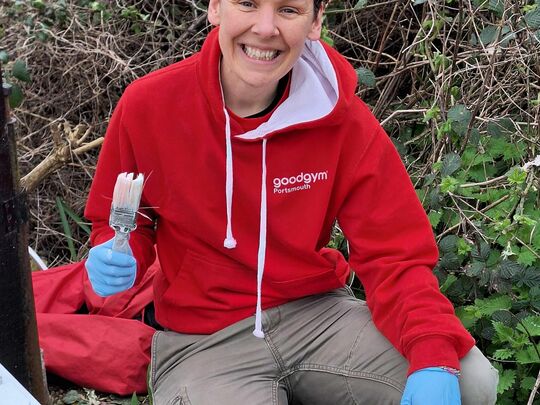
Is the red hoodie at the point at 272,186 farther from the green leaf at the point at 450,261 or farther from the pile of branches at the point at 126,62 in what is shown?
the pile of branches at the point at 126,62

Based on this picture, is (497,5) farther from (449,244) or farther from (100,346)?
(100,346)

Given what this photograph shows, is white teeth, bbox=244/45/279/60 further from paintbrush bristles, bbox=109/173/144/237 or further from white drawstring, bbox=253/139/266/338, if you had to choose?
paintbrush bristles, bbox=109/173/144/237

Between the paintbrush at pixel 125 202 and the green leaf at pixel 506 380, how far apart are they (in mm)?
1217

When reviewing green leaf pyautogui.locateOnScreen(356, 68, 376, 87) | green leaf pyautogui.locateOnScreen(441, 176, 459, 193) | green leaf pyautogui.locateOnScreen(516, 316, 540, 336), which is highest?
green leaf pyautogui.locateOnScreen(356, 68, 376, 87)

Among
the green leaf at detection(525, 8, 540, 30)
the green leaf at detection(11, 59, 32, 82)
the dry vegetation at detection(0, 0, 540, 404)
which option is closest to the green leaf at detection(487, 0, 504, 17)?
the dry vegetation at detection(0, 0, 540, 404)

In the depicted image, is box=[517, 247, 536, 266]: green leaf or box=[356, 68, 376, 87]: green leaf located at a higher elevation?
box=[356, 68, 376, 87]: green leaf

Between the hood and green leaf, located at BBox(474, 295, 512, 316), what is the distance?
769 mm

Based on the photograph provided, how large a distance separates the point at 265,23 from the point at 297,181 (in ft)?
1.36

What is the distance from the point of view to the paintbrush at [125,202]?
1968 mm

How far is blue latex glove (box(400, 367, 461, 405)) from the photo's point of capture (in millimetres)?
1950

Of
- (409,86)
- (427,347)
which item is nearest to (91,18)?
(409,86)

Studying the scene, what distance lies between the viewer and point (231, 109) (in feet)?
7.20

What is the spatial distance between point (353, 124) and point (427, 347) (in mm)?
576

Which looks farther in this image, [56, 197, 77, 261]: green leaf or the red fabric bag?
[56, 197, 77, 261]: green leaf
